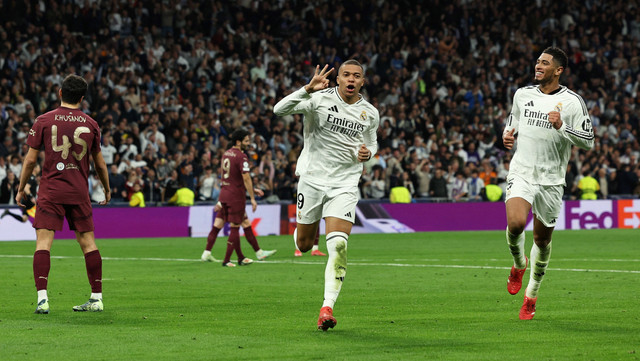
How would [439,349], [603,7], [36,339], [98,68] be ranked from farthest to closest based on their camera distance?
[603,7]
[98,68]
[36,339]
[439,349]

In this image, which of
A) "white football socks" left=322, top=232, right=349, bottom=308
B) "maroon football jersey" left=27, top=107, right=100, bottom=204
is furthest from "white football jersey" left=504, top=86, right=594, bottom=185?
"maroon football jersey" left=27, top=107, right=100, bottom=204

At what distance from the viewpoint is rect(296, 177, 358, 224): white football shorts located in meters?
9.26

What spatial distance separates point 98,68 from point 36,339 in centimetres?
2313

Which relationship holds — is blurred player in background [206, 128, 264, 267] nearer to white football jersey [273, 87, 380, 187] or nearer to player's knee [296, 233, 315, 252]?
player's knee [296, 233, 315, 252]

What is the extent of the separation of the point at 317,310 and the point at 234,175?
7771mm

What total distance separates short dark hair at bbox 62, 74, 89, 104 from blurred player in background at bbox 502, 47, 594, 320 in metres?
4.24

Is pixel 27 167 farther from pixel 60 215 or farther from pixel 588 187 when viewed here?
pixel 588 187

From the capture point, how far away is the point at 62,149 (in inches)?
390

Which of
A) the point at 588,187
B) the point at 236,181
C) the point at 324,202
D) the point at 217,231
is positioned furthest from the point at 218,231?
the point at 588,187

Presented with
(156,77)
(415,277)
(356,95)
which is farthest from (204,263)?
(156,77)

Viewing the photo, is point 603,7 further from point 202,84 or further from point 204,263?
point 204,263

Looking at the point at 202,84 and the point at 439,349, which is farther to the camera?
the point at 202,84

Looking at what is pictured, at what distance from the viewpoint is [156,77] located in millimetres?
30859

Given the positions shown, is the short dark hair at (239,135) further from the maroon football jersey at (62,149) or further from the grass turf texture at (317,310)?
the maroon football jersey at (62,149)
